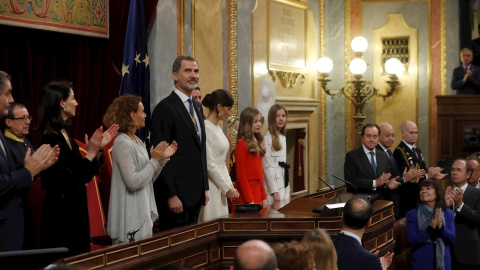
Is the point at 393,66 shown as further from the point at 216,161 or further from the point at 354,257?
the point at 354,257

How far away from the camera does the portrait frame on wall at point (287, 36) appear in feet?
31.0

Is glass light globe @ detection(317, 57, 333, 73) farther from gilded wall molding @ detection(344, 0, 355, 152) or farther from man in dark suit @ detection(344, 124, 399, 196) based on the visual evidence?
man in dark suit @ detection(344, 124, 399, 196)

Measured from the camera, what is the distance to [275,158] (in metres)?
6.57

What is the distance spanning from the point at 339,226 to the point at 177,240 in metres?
1.17

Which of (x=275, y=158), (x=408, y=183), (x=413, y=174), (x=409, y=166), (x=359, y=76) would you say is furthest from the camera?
(x=359, y=76)

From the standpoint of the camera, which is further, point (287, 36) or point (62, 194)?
point (287, 36)

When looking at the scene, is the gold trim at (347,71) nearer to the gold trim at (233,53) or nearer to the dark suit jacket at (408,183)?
the gold trim at (233,53)

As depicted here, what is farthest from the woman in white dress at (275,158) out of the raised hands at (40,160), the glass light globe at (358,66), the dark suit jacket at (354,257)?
the glass light globe at (358,66)

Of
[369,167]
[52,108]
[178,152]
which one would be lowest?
[369,167]

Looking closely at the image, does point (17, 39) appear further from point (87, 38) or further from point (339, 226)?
point (339, 226)

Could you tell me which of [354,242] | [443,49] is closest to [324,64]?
[443,49]

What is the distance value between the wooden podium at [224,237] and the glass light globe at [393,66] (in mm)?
4833

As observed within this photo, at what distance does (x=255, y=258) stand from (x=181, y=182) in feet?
7.77

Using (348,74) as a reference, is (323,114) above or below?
below
